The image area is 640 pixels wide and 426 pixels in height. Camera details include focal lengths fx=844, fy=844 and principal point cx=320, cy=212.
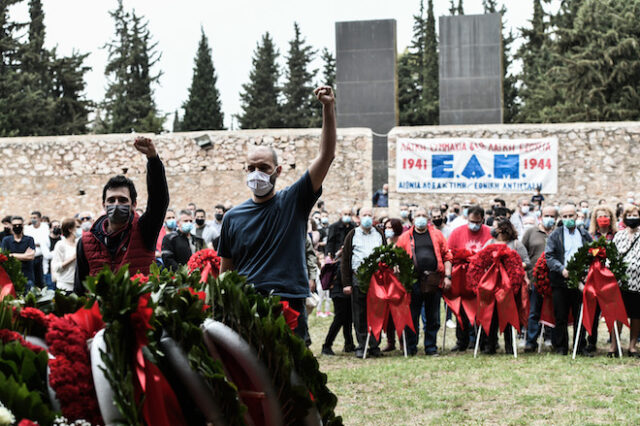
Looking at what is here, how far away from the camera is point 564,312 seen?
1059 centimetres

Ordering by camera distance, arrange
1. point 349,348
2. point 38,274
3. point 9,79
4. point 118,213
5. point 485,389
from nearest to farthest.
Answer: point 118,213
point 485,389
point 349,348
point 38,274
point 9,79

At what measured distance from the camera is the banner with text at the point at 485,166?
816 inches

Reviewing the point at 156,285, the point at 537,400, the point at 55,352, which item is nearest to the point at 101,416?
the point at 55,352

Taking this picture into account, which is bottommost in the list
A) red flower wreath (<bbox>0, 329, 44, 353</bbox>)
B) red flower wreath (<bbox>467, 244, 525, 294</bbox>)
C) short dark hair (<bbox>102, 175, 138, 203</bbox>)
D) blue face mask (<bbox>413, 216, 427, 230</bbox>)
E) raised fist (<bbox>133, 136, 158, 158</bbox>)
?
red flower wreath (<bbox>467, 244, 525, 294</bbox>)

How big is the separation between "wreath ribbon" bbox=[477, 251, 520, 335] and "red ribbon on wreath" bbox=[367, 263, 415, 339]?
0.93 meters

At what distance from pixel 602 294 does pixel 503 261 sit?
4.03 feet

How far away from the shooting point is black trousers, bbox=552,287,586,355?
34.7 feet

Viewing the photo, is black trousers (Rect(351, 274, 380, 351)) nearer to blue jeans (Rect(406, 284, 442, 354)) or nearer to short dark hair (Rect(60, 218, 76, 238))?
blue jeans (Rect(406, 284, 442, 354))

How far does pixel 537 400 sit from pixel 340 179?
1495cm

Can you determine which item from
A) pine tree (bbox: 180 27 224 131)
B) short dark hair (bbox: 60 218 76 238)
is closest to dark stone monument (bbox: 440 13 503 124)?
short dark hair (bbox: 60 218 76 238)

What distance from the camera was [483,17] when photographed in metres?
22.7

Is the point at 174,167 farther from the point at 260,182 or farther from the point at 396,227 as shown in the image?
the point at 260,182

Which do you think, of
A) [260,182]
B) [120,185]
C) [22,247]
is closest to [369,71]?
[22,247]

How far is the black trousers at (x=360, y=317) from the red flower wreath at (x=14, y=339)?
8176mm
